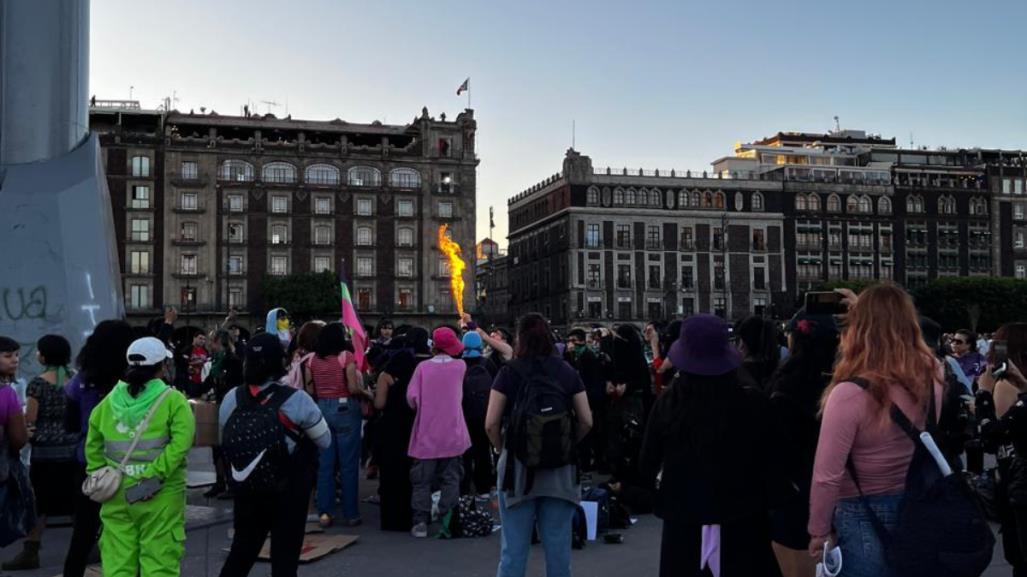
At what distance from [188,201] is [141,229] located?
11.9 feet

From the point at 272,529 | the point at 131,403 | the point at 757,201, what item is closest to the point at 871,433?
the point at 272,529

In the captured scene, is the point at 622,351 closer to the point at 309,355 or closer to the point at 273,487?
the point at 309,355

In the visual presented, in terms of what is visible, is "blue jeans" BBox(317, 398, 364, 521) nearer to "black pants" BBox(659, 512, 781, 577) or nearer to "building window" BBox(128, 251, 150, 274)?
"black pants" BBox(659, 512, 781, 577)

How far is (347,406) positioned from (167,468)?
3.79 meters

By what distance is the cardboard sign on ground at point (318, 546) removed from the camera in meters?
7.18

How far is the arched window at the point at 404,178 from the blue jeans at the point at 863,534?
222 ft

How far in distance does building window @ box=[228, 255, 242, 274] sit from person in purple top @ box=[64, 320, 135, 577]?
63218 mm

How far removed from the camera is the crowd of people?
3.69 metres

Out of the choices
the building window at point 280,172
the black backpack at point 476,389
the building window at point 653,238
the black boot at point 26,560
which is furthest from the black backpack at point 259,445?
the building window at point 653,238

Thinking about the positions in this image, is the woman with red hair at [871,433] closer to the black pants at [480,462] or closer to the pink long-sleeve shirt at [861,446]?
the pink long-sleeve shirt at [861,446]

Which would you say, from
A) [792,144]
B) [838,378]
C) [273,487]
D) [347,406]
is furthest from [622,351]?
[792,144]

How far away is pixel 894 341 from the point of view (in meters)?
3.68

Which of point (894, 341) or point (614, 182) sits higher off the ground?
point (614, 182)

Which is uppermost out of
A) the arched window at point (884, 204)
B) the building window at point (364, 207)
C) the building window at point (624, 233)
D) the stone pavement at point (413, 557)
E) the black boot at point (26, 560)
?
the arched window at point (884, 204)
